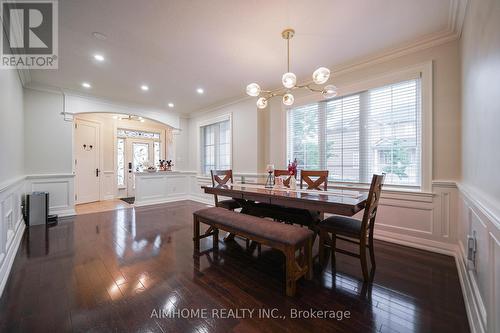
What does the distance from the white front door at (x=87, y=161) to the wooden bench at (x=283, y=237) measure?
553 centimetres

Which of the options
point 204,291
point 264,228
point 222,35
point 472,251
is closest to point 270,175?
point 264,228

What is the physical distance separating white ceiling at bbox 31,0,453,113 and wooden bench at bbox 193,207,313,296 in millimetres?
2210

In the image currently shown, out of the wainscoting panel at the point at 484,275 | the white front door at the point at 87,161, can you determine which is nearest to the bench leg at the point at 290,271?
the wainscoting panel at the point at 484,275

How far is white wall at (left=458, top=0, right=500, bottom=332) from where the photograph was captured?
109cm

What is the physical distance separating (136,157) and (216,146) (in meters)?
3.36

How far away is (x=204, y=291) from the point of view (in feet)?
5.84

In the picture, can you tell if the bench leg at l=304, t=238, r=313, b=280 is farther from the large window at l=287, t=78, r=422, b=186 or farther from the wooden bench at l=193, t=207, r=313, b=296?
the large window at l=287, t=78, r=422, b=186

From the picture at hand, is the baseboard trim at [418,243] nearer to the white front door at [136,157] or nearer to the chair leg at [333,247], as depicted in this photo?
the chair leg at [333,247]

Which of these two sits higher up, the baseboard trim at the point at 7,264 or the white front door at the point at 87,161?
the white front door at the point at 87,161

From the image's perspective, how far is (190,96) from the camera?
495cm

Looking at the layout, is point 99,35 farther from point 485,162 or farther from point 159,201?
point 159,201

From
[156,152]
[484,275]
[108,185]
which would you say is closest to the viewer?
[484,275]

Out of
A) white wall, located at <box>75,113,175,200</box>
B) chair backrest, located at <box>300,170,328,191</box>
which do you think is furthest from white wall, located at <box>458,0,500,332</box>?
white wall, located at <box>75,113,175,200</box>

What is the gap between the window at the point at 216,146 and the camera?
18.3 ft
